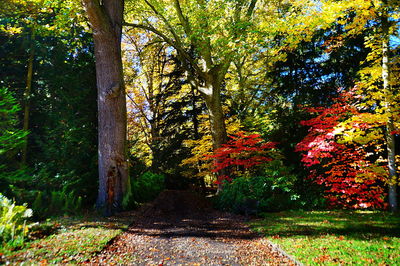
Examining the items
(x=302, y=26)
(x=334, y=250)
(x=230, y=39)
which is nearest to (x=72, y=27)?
(x=230, y=39)

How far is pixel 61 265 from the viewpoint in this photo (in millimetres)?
3049

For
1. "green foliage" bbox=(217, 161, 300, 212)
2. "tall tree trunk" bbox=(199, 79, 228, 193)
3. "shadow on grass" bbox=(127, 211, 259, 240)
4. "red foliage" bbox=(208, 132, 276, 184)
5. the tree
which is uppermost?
the tree

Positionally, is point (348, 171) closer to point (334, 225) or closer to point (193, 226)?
point (334, 225)

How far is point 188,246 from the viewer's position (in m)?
4.32

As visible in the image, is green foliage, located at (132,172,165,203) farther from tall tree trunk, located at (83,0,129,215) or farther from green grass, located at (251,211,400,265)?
green grass, located at (251,211,400,265)

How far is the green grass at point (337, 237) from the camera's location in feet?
11.6

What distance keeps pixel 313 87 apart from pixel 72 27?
9.97 m

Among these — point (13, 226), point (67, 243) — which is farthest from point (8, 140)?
point (67, 243)

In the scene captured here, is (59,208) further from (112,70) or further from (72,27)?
(72,27)

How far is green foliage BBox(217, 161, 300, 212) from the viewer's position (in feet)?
25.0

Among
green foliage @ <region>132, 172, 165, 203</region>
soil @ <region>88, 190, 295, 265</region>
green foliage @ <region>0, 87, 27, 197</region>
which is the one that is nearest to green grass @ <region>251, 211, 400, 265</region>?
soil @ <region>88, 190, 295, 265</region>

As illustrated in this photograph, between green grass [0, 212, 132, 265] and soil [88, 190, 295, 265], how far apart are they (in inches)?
7.9

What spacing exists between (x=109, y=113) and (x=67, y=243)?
162 inches

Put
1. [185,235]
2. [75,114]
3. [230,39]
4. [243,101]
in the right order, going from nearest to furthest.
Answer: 1. [185,235]
2. [75,114]
3. [230,39]
4. [243,101]
